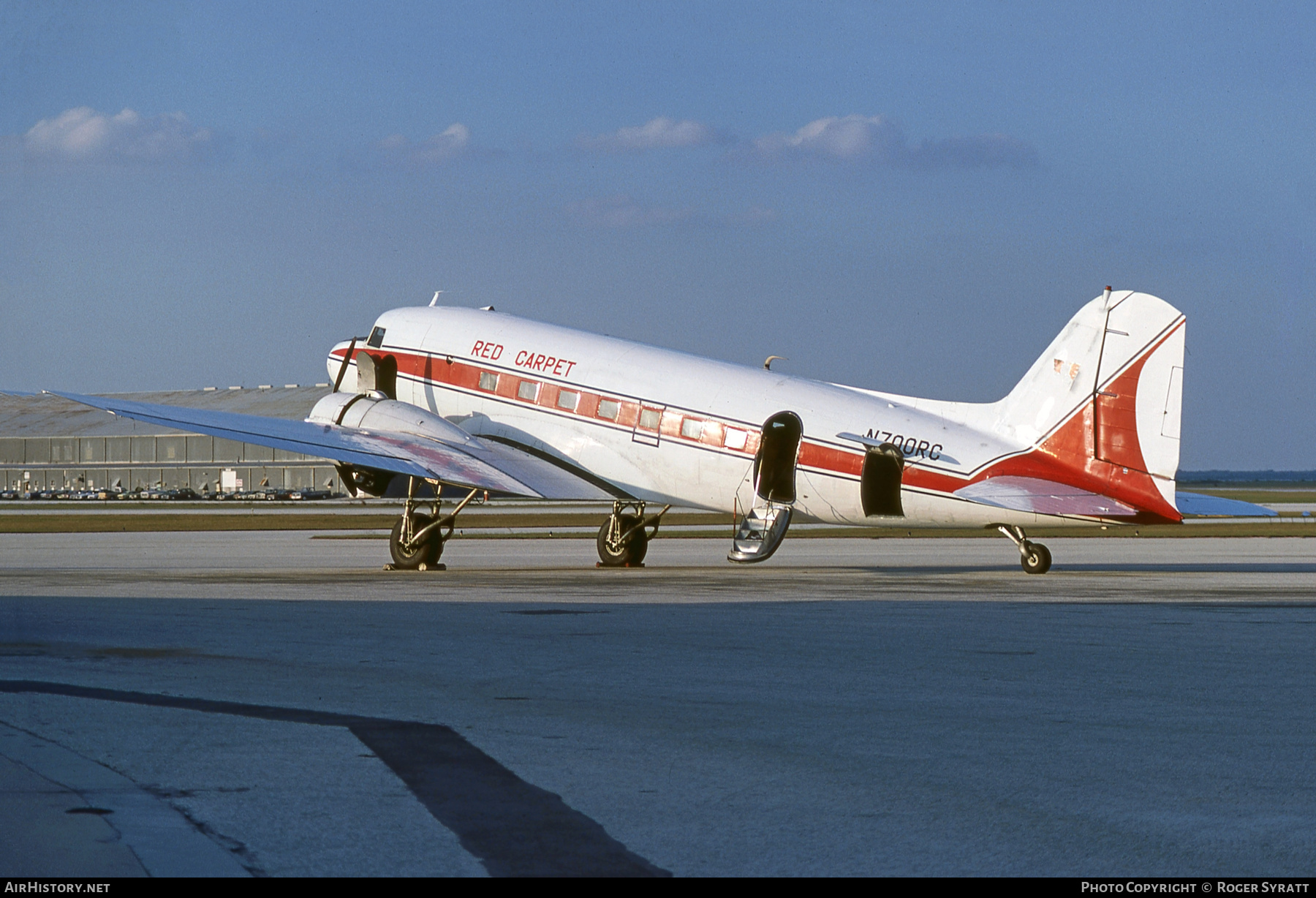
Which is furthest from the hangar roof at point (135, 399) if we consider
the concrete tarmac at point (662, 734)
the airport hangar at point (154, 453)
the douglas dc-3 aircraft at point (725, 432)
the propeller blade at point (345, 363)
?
the concrete tarmac at point (662, 734)

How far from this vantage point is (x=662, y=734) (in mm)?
9859

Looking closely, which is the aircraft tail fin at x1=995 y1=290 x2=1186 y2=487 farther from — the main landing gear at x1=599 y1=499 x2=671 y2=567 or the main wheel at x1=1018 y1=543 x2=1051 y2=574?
the main landing gear at x1=599 y1=499 x2=671 y2=567

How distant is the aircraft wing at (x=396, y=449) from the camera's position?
1041 inches

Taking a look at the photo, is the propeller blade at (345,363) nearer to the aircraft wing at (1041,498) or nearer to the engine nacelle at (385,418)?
the engine nacelle at (385,418)

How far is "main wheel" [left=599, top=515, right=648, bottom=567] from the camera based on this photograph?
3020 cm

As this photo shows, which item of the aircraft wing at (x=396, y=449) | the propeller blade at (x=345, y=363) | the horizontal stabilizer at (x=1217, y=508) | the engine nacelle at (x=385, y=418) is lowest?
the horizontal stabilizer at (x=1217, y=508)

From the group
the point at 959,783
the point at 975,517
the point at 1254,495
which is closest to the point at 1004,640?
the point at 959,783

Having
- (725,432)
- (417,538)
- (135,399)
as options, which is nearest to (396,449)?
(417,538)

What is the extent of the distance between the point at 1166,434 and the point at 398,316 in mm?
16860

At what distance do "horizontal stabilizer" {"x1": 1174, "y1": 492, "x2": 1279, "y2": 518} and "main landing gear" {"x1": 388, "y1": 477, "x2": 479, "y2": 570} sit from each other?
13.5 metres

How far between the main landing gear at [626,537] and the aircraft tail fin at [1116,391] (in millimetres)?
8499

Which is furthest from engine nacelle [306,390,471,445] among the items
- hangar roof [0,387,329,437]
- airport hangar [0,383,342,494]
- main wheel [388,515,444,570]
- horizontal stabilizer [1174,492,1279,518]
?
hangar roof [0,387,329,437]

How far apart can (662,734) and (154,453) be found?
4777 inches

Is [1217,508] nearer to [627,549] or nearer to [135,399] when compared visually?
[627,549]
